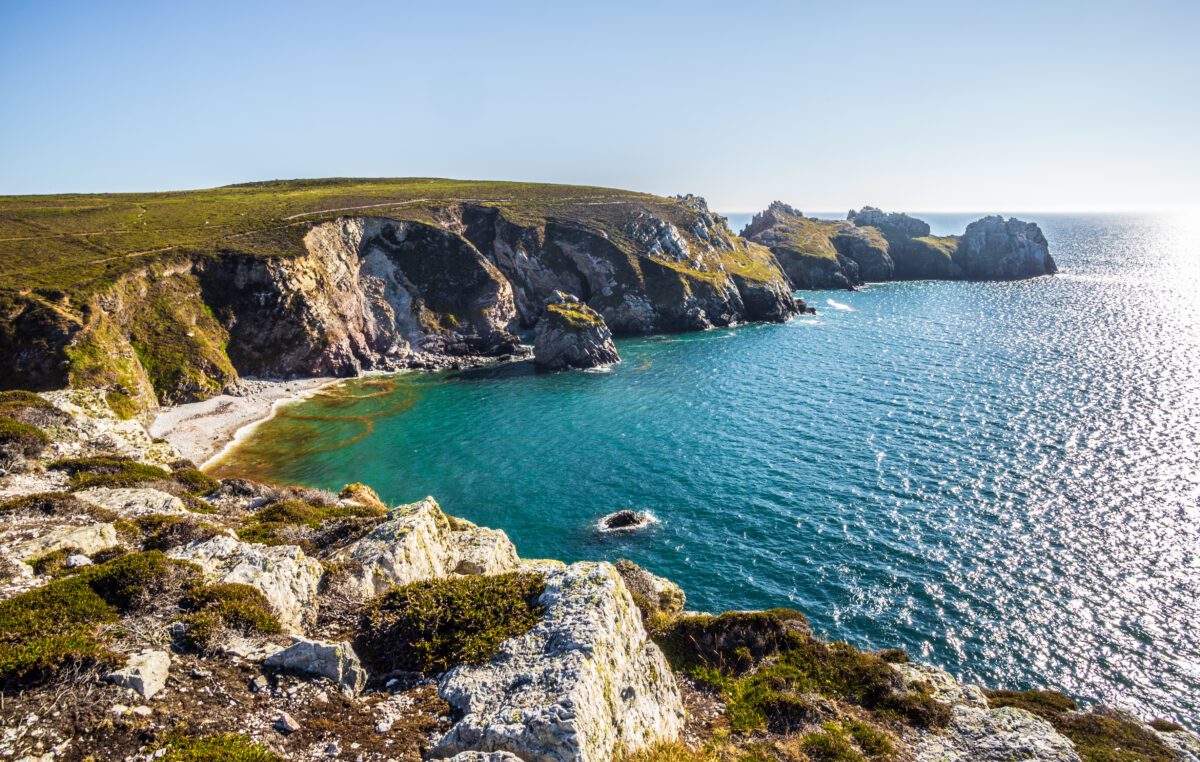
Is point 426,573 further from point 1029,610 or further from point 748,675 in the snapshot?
point 1029,610

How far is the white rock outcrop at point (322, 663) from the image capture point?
1297cm

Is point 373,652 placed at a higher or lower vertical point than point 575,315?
lower

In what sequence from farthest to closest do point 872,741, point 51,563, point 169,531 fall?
point 169,531 < point 51,563 < point 872,741

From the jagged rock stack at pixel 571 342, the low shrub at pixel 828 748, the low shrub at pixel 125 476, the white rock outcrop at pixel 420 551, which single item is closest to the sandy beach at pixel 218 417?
the low shrub at pixel 125 476

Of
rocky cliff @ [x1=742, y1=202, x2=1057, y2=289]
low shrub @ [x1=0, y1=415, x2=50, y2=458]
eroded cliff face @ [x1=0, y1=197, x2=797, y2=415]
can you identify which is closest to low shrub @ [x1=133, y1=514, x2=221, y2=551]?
low shrub @ [x1=0, y1=415, x2=50, y2=458]

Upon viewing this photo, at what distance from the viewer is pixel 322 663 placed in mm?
13086

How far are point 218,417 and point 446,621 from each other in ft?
241

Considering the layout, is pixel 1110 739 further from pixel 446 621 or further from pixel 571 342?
pixel 571 342

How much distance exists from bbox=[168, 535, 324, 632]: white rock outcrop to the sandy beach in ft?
164

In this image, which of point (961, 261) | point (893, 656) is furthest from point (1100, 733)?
point (961, 261)

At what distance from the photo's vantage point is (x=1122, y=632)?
3391 cm

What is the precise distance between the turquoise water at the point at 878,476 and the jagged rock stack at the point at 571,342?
5.32m

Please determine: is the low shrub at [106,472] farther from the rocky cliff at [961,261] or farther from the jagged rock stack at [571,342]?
the rocky cliff at [961,261]

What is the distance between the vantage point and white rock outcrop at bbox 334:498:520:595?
19.6 meters
